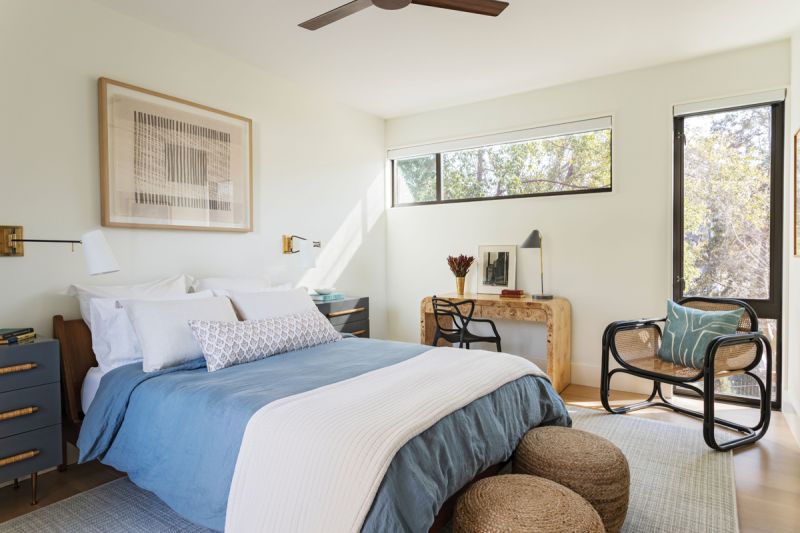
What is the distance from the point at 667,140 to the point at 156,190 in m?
3.80

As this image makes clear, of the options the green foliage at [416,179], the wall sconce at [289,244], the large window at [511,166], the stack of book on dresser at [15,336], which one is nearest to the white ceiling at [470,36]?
the large window at [511,166]

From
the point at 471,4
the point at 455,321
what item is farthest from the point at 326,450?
the point at 455,321

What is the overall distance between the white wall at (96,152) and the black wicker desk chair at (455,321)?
1015mm

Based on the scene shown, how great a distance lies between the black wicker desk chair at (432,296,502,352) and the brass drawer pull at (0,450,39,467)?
2.86m

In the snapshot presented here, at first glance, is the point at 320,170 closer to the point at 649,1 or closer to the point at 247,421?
the point at 649,1

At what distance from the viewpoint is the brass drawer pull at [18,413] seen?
86.1 inches

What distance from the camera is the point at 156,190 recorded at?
3.19m

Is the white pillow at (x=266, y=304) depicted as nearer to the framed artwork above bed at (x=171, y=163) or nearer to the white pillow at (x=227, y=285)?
the white pillow at (x=227, y=285)

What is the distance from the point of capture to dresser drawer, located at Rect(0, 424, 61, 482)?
2205 mm

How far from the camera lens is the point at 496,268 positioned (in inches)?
185

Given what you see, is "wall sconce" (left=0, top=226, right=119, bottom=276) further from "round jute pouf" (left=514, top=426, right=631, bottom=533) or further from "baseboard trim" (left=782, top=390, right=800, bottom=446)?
"baseboard trim" (left=782, top=390, right=800, bottom=446)

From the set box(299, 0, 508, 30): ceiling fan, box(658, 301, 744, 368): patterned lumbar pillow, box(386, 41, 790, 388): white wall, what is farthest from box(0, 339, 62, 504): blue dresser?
box(658, 301, 744, 368): patterned lumbar pillow

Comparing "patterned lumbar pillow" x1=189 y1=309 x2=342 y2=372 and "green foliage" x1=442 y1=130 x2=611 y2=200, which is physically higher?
"green foliage" x1=442 y1=130 x2=611 y2=200

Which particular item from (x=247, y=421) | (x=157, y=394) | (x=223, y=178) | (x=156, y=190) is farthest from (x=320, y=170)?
(x=247, y=421)
